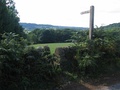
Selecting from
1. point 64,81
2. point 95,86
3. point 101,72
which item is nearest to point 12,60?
point 64,81

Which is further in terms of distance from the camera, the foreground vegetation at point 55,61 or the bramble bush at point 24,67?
the foreground vegetation at point 55,61

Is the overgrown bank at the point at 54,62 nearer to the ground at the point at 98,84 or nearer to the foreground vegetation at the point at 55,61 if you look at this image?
the foreground vegetation at the point at 55,61

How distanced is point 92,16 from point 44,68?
9.88 feet

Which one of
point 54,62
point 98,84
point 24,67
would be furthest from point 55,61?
point 98,84

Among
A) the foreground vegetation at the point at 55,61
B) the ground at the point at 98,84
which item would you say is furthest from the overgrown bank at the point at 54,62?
the ground at the point at 98,84

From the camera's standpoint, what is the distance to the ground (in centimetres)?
683

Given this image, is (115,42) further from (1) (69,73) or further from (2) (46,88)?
(2) (46,88)

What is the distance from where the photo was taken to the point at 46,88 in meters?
6.62

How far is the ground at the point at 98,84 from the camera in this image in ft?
22.4

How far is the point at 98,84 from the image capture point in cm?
726

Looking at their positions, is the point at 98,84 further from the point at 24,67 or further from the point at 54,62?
the point at 24,67

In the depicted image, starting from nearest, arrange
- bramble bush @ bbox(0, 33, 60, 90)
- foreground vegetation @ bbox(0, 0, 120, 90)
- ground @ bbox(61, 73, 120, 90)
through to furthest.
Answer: bramble bush @ bbox(0, 33, 60, 90) → foreground vegetation @ bbox(0, 0, 120, 90) → ground @ bbox(61, 73, 120, 90)

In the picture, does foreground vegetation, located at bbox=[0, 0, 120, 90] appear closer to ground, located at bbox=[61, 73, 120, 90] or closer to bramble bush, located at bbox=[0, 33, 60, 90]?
bramble bush, located at bbox=[0, 33, 60, 90]

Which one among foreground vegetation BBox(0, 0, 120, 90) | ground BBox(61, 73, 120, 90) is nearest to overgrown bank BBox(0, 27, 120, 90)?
foreground vegetation BBox(0, 0, 120, 90)
